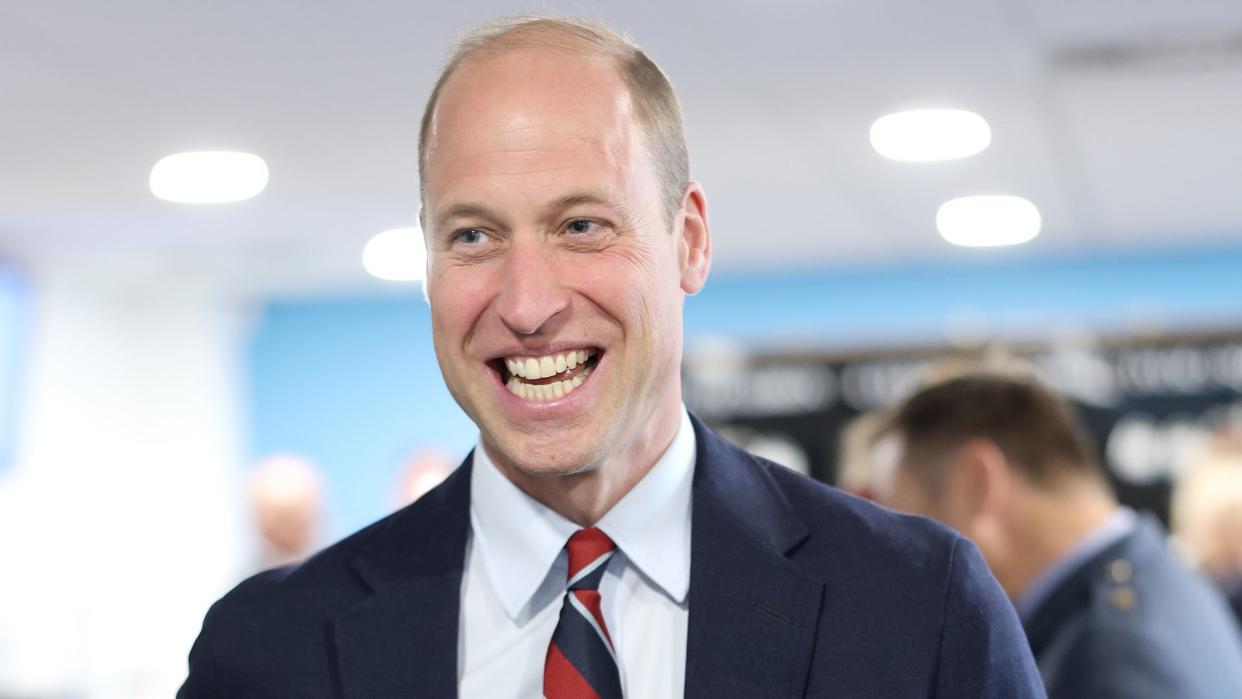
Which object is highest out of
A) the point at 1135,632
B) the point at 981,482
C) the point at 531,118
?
the point at 531,118

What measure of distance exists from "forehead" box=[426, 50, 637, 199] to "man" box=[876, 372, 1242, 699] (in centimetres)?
108

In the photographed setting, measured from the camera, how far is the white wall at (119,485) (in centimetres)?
577

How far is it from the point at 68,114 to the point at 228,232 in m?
1.57

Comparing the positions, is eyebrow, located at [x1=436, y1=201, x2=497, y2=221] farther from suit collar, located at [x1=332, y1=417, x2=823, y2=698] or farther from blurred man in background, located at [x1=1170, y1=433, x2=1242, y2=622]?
blurred man in background, located at [x1=1170, y1=433, x2=1242, y2=622]

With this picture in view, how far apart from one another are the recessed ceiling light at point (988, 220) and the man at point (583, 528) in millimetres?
3560

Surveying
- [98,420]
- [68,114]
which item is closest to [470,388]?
[68,114]

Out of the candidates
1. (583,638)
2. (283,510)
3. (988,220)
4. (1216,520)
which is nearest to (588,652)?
(583,638)

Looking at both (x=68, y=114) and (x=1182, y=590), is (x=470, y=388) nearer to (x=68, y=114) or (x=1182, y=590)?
(x=1182, y=590)

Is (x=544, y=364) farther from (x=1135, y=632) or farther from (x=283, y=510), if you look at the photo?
(x=283, y=510)

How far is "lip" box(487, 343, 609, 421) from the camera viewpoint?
4.09 feet

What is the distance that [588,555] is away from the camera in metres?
1.33

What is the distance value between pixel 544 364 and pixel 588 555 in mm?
182

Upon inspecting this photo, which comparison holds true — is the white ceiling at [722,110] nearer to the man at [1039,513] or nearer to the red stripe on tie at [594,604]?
the man at [1039,513]

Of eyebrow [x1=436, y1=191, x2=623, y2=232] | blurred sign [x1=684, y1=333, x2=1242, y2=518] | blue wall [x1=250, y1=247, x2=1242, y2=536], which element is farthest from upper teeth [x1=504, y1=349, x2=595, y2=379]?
blue wall [x1=250, y1=247, x2=1242, y2=536]
